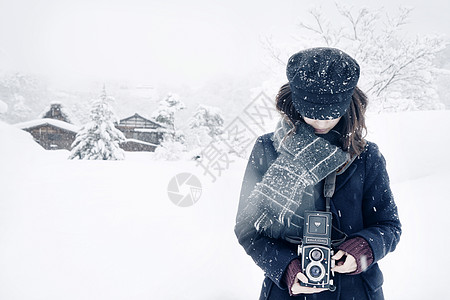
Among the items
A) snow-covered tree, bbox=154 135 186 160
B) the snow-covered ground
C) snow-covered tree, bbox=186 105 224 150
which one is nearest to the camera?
the snow-covered ground

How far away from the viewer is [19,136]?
291 inches

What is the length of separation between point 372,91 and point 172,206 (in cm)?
1130

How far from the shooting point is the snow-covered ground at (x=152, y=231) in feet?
10.7

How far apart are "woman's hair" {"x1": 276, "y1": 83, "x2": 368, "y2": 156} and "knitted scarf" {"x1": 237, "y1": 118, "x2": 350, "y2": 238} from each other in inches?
1.7

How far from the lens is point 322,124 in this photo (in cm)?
128

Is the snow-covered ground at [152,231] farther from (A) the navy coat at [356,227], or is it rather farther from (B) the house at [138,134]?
(B) the house at [138,134]

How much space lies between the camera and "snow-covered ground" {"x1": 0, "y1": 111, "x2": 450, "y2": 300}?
326 cm

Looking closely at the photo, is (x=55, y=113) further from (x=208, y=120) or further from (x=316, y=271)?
(x=316, y=271)

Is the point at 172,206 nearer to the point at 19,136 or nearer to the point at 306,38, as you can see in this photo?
the point at 19,136

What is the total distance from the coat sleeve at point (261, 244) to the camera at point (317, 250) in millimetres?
74

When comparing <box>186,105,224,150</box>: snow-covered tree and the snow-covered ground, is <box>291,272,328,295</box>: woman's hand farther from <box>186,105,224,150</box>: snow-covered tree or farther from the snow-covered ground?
<box>186,105,224,150</box>: snow-covered tree

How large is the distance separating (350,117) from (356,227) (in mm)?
406

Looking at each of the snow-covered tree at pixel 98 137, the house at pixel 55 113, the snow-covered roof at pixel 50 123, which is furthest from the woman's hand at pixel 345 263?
the house at pixel 55 113

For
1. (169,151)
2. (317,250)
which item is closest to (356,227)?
(317,250)
